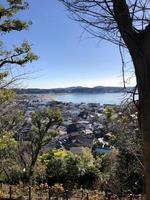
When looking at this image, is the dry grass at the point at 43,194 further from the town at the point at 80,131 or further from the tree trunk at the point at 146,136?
the town at the point at 80,131

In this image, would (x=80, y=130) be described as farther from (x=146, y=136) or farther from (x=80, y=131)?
(x=146, y=136)

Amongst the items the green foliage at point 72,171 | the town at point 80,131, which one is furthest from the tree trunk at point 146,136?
the town at point 80,131

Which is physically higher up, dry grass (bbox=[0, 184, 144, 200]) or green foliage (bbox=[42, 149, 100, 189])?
dry grass (bbox=[0, 184, 144, 200])

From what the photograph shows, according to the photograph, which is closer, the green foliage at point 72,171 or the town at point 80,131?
the green foliage at point 72,171

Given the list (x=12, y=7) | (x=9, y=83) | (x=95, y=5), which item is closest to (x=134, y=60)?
(x=95, y=5)

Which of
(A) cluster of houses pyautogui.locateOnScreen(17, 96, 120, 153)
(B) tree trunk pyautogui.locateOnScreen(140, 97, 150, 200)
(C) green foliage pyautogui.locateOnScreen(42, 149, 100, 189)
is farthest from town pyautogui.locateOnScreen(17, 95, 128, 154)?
(B) tree trunk pyautogui.locateOnScreen(140, 97, 150, 200)

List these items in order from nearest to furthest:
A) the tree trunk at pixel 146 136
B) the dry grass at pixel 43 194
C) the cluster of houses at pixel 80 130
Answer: the tree trunk at pixel 146 136 < the dry grass at pixel 43 194 < the cluster of houses at pixel 80 130

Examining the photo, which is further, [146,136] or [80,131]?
[80,131]

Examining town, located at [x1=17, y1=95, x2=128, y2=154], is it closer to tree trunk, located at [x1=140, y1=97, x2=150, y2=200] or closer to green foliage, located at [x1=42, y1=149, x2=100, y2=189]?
green foliage, located at [x1=42, y1=149, x2=100, y2=189]

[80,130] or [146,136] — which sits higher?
[146,136]

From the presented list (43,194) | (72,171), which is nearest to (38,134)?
(72,171)

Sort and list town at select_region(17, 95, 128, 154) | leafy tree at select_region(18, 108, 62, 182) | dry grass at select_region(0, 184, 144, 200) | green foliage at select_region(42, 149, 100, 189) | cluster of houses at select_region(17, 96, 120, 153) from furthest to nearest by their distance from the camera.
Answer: cluster of houses at select_region(17, 96, 120, 153) → town at select_region(17, 95, 128, 154) → leafy tree at select_region(18, 108, 62, 182) → green foliage at select_region(42, 149, 100, 189) → dry grass at select_region(0, 184, 144, 200)

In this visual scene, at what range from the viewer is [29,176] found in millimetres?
25906

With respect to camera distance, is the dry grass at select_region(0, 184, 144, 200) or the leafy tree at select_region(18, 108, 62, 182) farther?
the leafy tree at select_region(18, 108, 62, 182)
